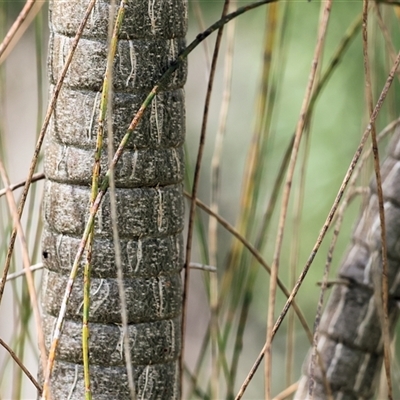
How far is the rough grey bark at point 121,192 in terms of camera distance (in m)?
0.43

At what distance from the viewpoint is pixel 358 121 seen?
228 cm

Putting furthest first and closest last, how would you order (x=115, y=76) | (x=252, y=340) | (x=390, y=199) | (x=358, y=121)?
(x=252, y=340)
(x=358, y=121)
(x=390, y=199)
(x=115, y=76)

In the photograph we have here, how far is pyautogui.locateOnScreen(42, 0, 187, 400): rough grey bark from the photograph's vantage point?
0.43 metres

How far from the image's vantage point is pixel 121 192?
0.44 m

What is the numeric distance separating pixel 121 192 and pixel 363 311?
0.95 feet

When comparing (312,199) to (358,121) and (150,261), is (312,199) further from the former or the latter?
(150,261)

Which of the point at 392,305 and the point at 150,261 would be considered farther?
the point at 392,305

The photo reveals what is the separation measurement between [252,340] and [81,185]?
2.62 m

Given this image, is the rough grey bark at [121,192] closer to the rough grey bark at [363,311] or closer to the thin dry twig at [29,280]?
the thin dry twig at [29,280]

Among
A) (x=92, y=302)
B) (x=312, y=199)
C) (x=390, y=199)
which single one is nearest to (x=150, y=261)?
(x=92, y=302)

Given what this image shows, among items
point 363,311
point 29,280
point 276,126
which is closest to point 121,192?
point 29,280

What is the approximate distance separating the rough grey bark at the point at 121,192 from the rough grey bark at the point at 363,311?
0.23m

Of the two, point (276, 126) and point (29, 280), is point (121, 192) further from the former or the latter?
point (276, 126)

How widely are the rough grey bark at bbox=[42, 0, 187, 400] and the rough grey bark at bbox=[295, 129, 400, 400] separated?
23cm
